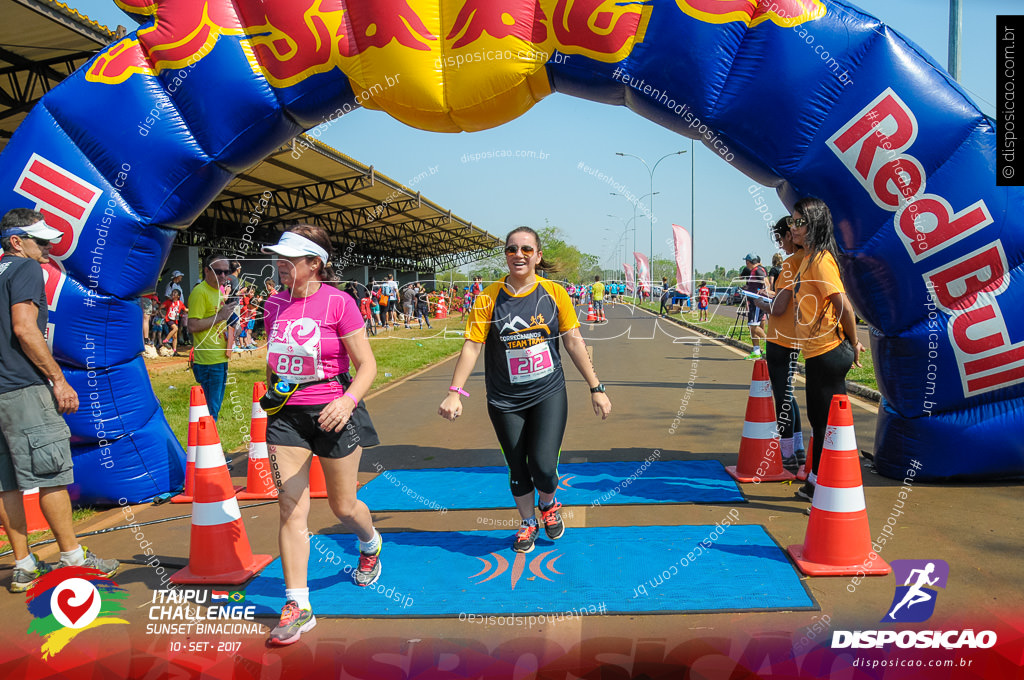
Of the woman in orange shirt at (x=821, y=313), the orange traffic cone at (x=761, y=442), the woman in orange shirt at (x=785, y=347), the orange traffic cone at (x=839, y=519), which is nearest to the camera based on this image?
the orange traffic cone at (x=839, y=519)

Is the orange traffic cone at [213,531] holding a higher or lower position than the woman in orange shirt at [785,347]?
lower

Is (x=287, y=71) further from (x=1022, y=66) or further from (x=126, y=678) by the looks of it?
(x=1022, y=66)

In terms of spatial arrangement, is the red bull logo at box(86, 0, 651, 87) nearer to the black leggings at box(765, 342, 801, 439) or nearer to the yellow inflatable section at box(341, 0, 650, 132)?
the yellow inflatable section at box(341, 0, 650, 132)

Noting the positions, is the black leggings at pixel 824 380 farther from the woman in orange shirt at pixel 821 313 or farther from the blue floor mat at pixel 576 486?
the blue floor mat at pixel 576 486

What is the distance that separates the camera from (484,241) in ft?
82.0

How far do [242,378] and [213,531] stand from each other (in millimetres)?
8521

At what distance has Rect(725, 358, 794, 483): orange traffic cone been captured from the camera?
5.34m

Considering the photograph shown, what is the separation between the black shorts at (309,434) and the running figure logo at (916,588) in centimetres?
264

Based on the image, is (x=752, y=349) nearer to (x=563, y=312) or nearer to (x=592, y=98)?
(x=592, y=98)

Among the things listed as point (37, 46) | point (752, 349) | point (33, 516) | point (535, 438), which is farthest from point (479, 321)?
point (752, 349)

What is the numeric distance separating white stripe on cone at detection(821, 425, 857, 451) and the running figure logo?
0.68 metres

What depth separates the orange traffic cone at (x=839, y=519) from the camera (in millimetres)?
3627

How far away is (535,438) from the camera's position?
3965mm

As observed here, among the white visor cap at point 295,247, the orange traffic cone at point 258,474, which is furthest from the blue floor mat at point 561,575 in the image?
the white visor cap at point 295,247
